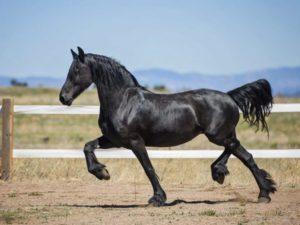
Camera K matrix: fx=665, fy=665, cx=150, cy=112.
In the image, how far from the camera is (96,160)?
9.40m

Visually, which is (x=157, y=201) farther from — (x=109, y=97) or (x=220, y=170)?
(x=109, y=97)

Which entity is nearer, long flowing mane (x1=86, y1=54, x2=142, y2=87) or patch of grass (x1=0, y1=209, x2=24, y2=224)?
patch of grass (x1=0, y1=209, x2=24, y2=224)

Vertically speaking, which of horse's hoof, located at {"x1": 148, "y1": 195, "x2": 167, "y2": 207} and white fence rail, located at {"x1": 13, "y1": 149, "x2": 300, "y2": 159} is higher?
horse's hoof, located at {"x1": 148, "y1": 195, "x2": 167, "y2": 207}

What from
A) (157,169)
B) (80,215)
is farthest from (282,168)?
(80,215)

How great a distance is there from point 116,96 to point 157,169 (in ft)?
14.7

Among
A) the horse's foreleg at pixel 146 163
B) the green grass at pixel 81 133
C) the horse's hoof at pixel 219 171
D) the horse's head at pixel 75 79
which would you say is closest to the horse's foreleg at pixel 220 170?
the horse's hoof at pixel 219 171

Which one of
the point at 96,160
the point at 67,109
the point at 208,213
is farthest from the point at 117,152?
the point at 208,213

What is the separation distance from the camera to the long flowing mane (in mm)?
9438

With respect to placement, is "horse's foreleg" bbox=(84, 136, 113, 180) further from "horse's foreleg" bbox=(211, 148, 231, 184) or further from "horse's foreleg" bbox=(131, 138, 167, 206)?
Result: "horse's foreleg" bbox=(211, 148, 231, 184)

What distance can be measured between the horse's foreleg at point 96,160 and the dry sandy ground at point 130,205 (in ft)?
1.56

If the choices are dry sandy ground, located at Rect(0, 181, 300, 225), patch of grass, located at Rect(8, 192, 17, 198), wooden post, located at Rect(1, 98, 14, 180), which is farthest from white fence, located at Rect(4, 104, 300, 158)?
patch of grass, located at Rect(8, 192, 17, 198)

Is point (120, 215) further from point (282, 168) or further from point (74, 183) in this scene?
point (282, 168)

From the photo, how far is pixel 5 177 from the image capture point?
41.9 ft

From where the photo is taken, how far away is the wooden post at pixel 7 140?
12766mm
